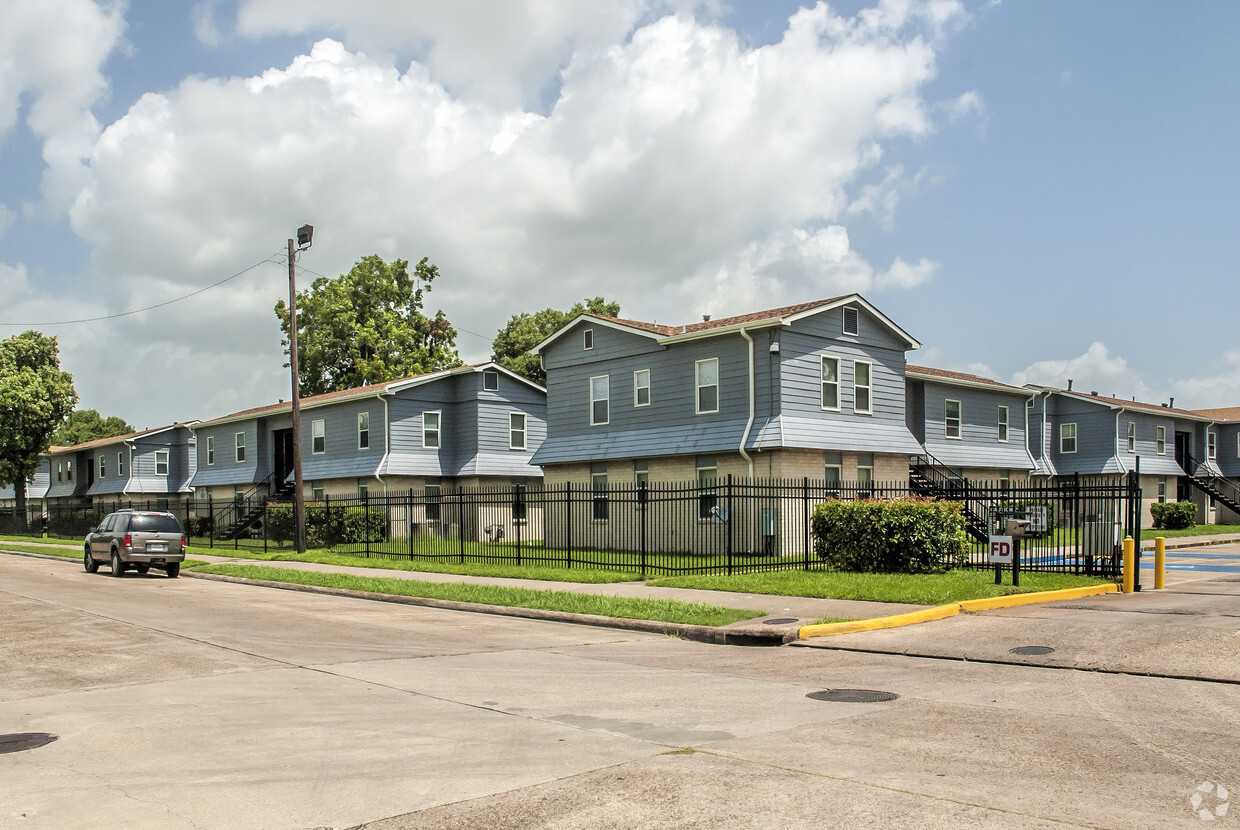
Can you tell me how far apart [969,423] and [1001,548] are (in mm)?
23095

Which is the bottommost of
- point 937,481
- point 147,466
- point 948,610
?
point 948,610

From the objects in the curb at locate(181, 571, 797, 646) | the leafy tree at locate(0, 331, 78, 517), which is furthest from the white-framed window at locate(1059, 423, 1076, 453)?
the leafy tree at locate(0, 331, 78, 517)

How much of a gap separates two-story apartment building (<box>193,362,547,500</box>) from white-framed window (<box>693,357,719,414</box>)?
13236 mm

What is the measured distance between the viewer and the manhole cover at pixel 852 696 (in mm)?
8773

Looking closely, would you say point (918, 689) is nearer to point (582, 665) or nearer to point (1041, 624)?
point (582, 665)

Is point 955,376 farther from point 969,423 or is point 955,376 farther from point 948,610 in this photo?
point 948,610

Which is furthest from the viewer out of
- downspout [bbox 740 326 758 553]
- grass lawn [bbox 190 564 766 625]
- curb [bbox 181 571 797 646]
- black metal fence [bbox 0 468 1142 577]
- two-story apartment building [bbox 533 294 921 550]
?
two-story apartment building [bbox 533 294 921 550]

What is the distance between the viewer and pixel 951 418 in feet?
124

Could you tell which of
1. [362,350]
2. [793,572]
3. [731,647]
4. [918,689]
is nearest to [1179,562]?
[793,572]

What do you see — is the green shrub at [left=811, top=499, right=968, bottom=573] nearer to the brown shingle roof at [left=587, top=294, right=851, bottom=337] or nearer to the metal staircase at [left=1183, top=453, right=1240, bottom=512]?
the brown shingle roof at [left=587, top=294, right=851, bottom=337]

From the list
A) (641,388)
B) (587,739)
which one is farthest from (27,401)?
(587,739)

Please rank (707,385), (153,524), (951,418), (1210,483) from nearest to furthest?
(153,524)
(707,385)
(951,418)
(1210,483)

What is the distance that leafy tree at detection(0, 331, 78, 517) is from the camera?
55844 mm

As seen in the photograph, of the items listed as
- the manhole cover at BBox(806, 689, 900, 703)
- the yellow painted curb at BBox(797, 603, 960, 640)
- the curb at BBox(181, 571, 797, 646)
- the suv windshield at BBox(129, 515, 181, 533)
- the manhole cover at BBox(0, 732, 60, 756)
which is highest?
the suv windshield at BBox(129, 515, 181, 533)
